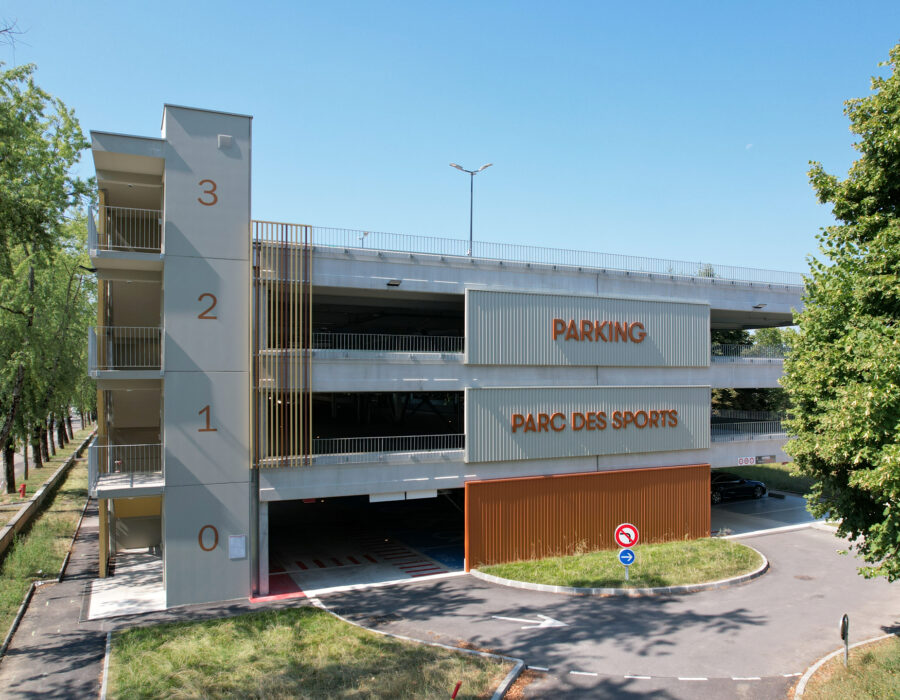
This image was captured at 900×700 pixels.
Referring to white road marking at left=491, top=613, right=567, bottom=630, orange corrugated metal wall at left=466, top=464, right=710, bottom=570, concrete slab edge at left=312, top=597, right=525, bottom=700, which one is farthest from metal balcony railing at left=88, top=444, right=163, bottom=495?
white road marking at left=491, top=613, right=567, bottom=630

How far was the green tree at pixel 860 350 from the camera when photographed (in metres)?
12.8

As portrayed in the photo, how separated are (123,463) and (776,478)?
1524 inches

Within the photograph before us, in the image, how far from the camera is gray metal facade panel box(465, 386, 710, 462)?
24.2 meters

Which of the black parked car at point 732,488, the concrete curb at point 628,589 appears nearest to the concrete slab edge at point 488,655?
the concrete curb at point 628,589

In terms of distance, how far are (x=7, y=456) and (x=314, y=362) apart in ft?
84.7

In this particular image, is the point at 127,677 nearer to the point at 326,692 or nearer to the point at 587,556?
the point at 326,692

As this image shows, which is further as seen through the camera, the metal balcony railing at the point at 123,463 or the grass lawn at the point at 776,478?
the grass lawn at the point at 776,478

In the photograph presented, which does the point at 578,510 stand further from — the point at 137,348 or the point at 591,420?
the point at 137,348

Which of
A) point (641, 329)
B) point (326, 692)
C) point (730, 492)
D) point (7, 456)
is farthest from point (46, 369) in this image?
point (730, 492)

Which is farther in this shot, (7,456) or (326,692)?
(7,456)

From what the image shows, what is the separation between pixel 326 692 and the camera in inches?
532

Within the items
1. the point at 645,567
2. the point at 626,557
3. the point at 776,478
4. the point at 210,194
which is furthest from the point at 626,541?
the point at 776,478

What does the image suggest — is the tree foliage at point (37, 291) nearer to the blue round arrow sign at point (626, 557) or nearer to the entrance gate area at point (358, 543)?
the entrance gate area at point (358, 543)

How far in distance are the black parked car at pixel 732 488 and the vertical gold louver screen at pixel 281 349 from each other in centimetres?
2559
